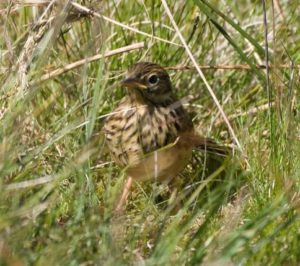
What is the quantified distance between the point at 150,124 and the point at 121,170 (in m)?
0.32

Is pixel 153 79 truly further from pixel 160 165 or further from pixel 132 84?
pixel 160 165

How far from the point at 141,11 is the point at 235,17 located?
1.57ft

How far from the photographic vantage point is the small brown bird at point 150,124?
3.81 metres

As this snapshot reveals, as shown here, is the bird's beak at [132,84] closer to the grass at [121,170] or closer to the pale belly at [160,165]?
the grass at [121,170]

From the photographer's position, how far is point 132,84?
3.83 meters

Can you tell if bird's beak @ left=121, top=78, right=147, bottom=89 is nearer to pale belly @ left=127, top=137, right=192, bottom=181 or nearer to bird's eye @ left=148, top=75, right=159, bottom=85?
bird's eye @ left=148, top=75, right=159, bottom=85

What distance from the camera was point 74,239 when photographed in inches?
96.1

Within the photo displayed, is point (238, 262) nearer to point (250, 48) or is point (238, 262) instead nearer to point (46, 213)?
point (46, 213)

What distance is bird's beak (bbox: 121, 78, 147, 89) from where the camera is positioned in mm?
3783

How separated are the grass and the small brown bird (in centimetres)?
8

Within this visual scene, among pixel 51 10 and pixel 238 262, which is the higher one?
pixel 51 10

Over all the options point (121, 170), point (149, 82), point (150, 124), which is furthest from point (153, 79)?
point (121, 170)

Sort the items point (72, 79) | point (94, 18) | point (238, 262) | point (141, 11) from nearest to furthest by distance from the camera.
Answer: point (238, 262) < point (94, 18) < point (72, 79) < point (141, 11)

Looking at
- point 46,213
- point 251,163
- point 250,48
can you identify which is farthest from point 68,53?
point 46,213
